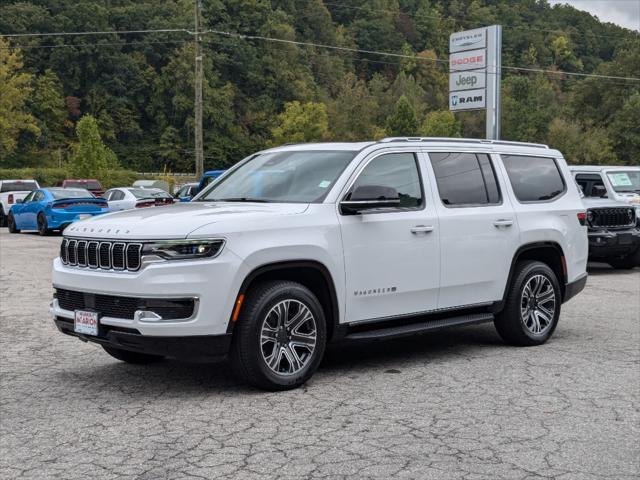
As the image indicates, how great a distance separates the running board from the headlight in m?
1.47

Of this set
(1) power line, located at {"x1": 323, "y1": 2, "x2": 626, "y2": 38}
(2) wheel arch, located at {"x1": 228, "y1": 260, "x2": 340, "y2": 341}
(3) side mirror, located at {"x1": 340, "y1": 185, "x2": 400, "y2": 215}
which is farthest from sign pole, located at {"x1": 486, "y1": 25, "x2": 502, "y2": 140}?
(1) power line, located at {"x1": 323, "y1": 2, "x2": 626, "y2": 38}

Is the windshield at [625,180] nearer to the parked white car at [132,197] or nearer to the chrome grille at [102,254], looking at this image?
the chrome grille at [102,254]

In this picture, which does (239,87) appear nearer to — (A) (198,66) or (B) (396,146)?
(A) (198,66)

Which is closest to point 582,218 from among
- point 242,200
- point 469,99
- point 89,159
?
point 242,200

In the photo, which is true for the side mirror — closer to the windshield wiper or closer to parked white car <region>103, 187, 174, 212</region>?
the windshield wiper

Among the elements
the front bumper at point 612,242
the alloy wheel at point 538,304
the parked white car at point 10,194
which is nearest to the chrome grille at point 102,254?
the alloy wheel at point 538,304

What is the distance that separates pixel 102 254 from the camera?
253 inches

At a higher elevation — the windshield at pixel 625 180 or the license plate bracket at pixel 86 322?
the windshield at pixel 625 180

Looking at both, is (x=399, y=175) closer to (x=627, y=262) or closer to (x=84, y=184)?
(x=627, y=262)

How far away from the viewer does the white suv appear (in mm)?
6129

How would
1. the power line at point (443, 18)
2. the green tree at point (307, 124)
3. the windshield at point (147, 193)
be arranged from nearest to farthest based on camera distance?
1. the windshield at point (147, 193)
2. the green tree at point (307, 124)
3. the power line at point (443, 18)

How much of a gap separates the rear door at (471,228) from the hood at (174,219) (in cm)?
151

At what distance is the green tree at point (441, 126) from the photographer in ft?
363

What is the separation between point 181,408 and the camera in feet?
19.8
